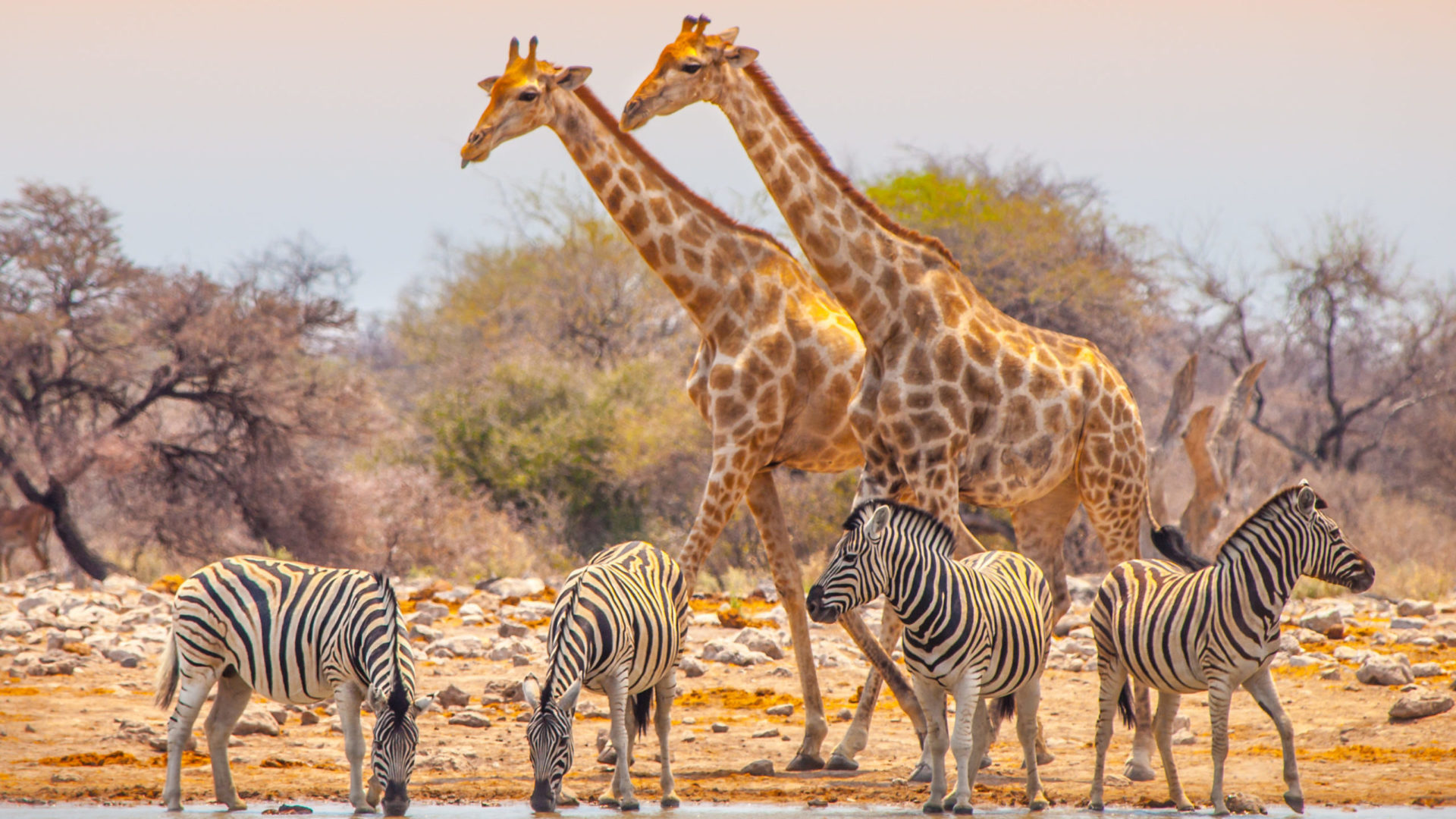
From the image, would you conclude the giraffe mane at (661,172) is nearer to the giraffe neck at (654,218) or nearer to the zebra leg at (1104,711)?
the giraffe neck at (654,218)

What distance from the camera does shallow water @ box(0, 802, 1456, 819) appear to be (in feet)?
21.1

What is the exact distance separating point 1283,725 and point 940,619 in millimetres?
1581

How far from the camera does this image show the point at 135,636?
1196cm

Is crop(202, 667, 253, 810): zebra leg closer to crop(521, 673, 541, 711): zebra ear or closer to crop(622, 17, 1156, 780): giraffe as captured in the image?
crop(521, 673, 541, 711): zebra ear

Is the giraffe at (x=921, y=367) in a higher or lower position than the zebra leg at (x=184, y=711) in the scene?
higher

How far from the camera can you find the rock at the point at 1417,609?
13.4m

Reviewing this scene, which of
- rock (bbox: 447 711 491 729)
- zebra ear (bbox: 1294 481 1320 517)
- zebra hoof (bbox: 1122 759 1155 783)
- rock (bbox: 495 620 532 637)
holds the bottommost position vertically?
zebra hoof (bbox: 1122 759 1155 783)

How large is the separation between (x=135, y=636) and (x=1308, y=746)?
8.99 meters

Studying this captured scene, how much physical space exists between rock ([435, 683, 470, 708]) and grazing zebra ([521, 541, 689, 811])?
2.39 metres

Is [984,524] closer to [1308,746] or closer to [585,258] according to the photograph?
[1308,746]

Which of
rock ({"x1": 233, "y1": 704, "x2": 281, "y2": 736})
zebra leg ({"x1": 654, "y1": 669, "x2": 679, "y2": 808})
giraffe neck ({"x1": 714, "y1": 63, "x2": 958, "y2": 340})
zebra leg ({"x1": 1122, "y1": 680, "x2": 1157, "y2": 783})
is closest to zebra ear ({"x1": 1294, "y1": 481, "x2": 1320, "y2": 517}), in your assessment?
zebra leg ({"x1": 1122, "y1": 680, "x2": 1157, "y2": 783})

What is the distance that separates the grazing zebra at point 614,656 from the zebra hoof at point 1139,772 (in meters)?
2.38

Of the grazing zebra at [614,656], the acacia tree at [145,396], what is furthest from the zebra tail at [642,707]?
the acacia tree at [145,396]

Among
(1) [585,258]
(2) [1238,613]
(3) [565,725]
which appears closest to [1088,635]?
(2) [1238,613]
